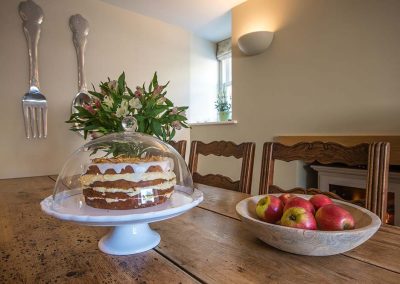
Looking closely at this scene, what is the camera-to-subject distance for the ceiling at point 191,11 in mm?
2229

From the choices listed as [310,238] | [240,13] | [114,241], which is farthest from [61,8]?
[310,238]

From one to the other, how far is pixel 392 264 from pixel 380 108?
1404 millimetres

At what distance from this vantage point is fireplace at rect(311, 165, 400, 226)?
1437mm

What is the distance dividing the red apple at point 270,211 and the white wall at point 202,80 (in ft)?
7.61

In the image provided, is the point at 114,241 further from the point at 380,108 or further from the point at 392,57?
the point at 392,57

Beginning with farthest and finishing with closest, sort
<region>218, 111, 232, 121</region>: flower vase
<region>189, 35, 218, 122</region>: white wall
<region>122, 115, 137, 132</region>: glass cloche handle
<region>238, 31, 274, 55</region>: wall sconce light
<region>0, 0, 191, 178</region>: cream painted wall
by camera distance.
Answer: <region>189, 35, 218, 122</region>: white wall → <region>218, 111, 232, 121</region>: flower vase → <region>238, 31, 274, 55</region>: wall sconce light → <region>0, 0, 191, 178</region>: cream painted wall → <region>122, 115, 137, 132</region>: glass cloche handle

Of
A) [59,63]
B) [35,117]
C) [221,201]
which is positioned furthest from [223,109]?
[221,201]

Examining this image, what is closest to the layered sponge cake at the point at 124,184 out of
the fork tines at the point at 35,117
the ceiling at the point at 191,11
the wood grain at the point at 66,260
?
the wood grain at the point at 66,260

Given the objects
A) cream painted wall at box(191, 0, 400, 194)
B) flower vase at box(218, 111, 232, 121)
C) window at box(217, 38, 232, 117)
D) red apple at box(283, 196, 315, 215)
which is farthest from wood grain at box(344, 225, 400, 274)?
window at box(217, 38, 232, 117)

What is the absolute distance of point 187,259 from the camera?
0.47 meters

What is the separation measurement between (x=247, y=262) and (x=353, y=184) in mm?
1503

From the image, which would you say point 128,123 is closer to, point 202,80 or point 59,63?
point 59,63

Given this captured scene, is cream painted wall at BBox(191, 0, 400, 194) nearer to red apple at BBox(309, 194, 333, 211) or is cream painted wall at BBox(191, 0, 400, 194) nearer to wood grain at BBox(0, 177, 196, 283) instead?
red apple at BBox(309, 194, 333, 211)

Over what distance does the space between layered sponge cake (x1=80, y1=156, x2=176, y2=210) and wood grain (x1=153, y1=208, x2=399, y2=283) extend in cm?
12
